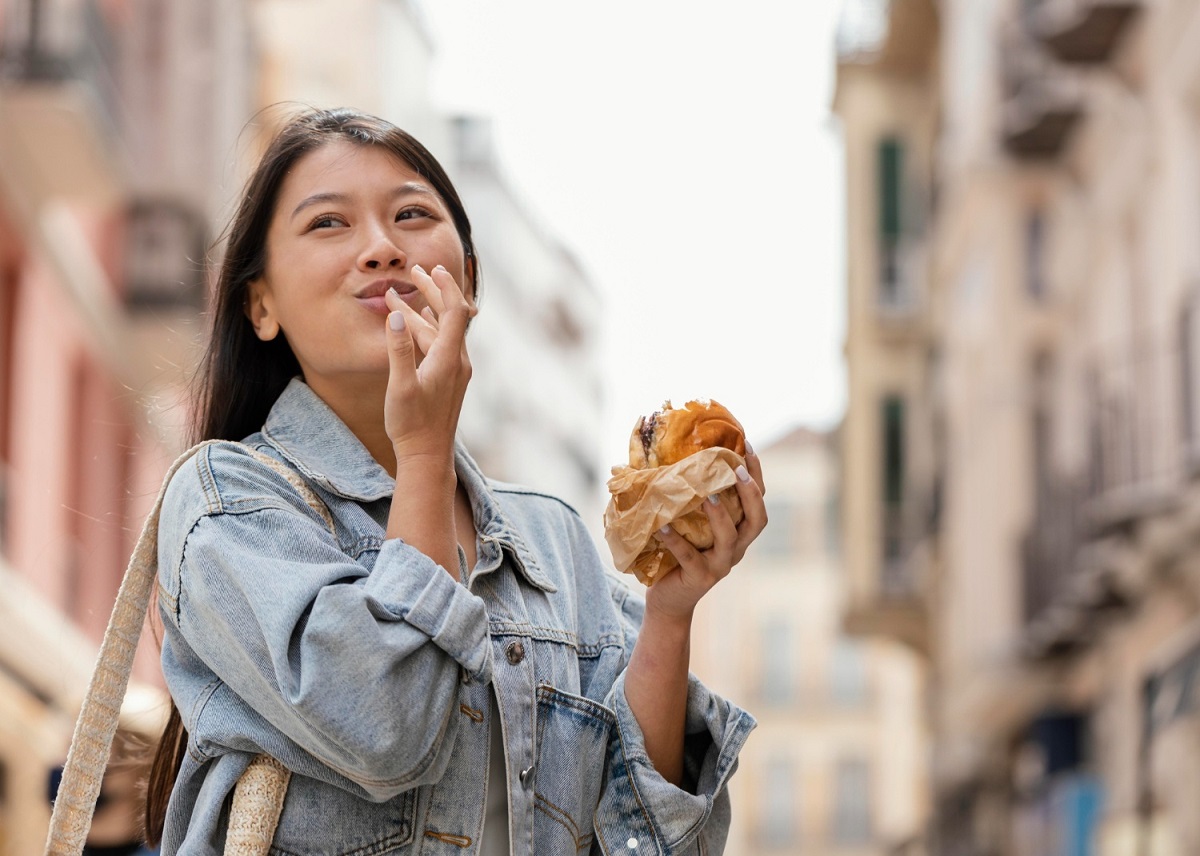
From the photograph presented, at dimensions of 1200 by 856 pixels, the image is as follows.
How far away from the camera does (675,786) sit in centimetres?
320

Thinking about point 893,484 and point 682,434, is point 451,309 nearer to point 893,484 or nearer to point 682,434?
point 682,434

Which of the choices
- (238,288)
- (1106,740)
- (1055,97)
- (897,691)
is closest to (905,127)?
(1055,97)

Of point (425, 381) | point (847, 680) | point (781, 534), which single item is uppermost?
point (425, 381)

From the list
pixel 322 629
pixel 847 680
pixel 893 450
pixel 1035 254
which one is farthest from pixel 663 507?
pixel 847 680

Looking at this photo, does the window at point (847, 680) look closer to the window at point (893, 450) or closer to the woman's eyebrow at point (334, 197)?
the window at point (893, 450)

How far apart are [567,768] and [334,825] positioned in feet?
1.23

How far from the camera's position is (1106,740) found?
20.1 metres

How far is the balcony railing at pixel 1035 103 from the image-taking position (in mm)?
20750

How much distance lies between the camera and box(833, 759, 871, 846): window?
250 feet

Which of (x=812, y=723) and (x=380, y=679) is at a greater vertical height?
(x=380, y=679)

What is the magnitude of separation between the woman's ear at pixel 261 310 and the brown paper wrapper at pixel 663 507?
1.82 feet

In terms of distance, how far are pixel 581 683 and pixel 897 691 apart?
7474 cm

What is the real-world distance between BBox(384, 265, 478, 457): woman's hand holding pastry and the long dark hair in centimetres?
38

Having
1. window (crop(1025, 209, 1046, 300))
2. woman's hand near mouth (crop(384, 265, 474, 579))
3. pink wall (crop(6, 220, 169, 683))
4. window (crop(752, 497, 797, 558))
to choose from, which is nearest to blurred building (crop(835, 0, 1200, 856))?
window (crop(1025, 209, 1046, 300))
